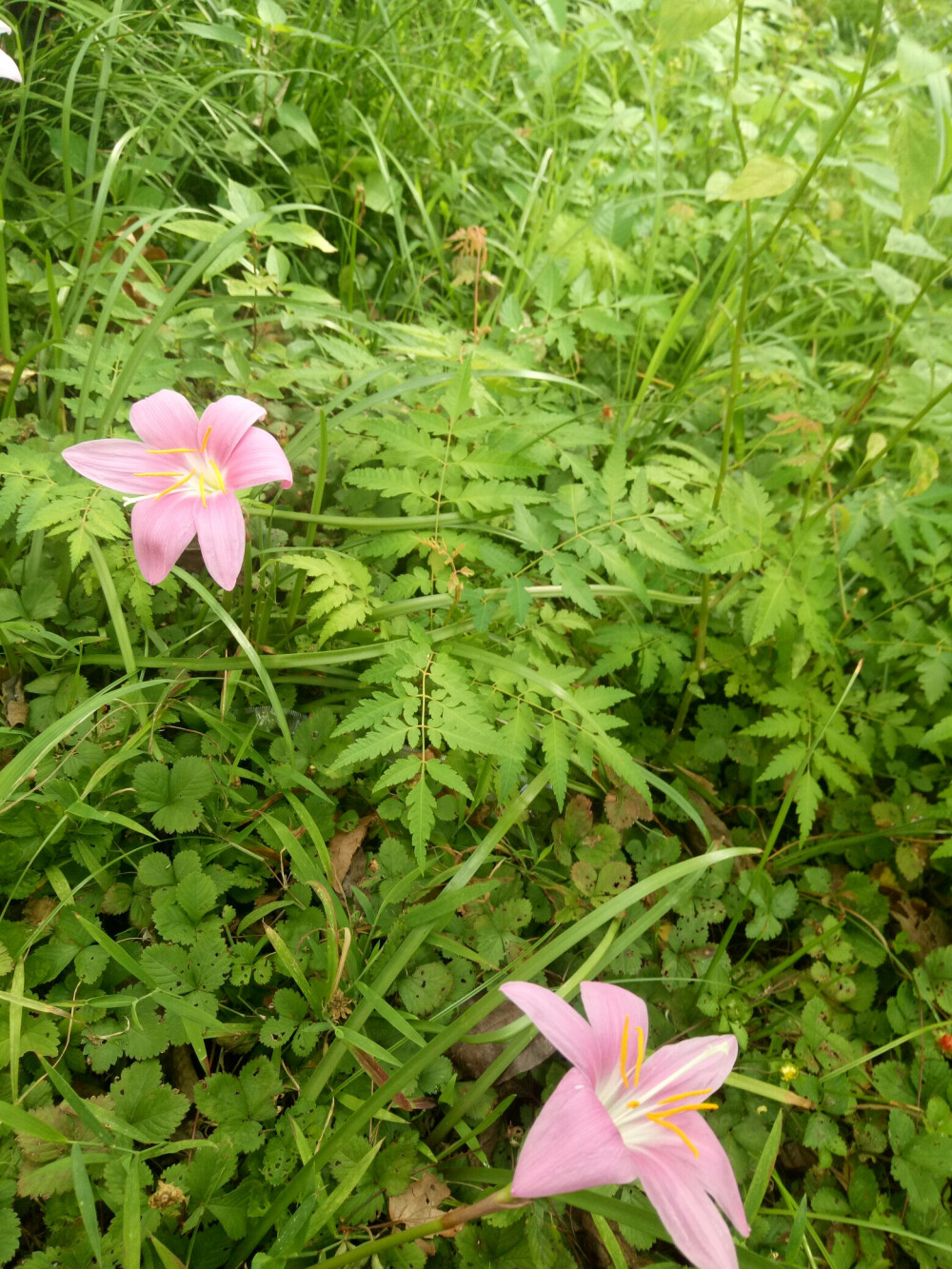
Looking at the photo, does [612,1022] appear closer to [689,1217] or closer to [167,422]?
[689,1217]

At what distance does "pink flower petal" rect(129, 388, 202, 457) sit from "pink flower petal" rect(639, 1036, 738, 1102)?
44.5 inches

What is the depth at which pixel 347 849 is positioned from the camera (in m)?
1.46

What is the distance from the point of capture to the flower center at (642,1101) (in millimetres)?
900

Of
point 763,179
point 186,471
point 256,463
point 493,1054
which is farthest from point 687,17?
point 493,1054

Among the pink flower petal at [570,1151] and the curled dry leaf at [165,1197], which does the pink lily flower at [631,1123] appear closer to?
the pink flower petal at [570,1151]

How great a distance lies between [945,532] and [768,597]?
801mm

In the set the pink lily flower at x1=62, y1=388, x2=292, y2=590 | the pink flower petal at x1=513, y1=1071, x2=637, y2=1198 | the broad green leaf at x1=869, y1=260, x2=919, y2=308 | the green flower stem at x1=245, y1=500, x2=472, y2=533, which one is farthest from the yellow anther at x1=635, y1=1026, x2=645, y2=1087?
the broad green leaf at x1=869, y1=260, x2=919, y2=308

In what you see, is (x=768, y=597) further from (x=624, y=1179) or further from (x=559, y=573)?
(x=624, y=1179)

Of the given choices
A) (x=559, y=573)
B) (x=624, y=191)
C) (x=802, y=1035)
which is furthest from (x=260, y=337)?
(x=802, y=1035)

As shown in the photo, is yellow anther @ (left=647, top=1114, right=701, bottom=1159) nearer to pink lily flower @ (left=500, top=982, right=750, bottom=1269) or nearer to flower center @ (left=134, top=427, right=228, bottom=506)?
pink lily flower @ (left=500, top=982, right=750, bottom=1269)

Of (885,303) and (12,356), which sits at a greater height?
(885,303)

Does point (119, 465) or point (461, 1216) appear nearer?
point (461, 1216)

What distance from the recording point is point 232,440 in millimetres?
1256

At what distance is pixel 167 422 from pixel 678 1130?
1.21m
